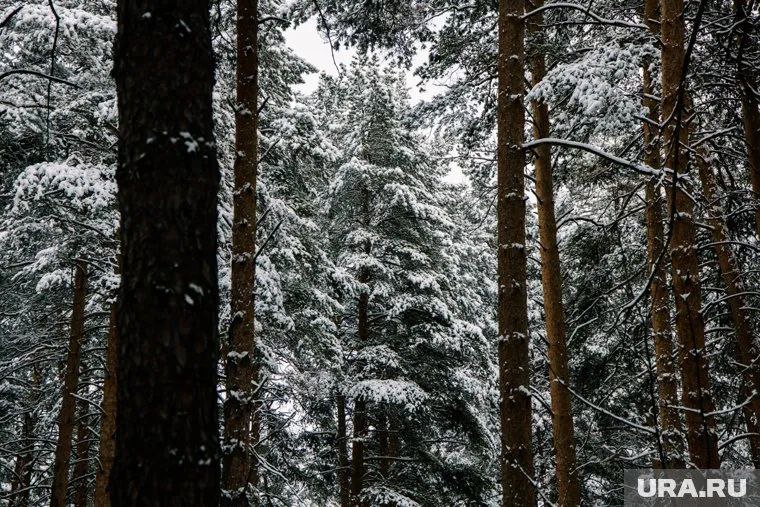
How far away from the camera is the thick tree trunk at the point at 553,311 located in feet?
25.7

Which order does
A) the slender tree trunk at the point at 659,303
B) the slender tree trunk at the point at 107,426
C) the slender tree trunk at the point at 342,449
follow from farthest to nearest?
the slender tree trunk at the point at 342,449 < the slender tree trunk at the point at 107,426 < the slender tree trunk at the point at 659,303

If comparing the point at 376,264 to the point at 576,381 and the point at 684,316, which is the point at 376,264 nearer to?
the point at 576,381

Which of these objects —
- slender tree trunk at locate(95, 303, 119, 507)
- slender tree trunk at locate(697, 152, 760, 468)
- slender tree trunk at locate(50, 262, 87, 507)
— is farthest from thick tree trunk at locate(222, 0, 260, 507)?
slender tree trunk at locate(697, 152, 760, 468)

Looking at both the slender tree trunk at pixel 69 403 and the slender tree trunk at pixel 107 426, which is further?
the slender tree trunk at pixel 69 403

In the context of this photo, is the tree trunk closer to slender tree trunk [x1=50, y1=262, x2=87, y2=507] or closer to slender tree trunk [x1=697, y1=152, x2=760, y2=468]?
slender tree trunk [x1=697, y1=152, x2=760, y2=468]

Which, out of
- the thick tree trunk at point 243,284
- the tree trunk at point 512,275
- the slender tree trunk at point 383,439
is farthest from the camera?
the slender tree trunk at point 383,439

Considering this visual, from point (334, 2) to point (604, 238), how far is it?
15.7 ft

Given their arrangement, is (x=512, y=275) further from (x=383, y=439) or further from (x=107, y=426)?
(x=383, y=439)

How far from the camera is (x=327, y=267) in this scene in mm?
11633

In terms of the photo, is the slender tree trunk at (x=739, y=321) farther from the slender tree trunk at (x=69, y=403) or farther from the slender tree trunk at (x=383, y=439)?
the slender tree trunk at (x=69, y=403)

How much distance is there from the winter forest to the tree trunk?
0.02 meters

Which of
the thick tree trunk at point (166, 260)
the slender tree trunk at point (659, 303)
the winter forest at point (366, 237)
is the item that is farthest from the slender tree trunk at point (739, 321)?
the thick tree trunk at point (166, 260)

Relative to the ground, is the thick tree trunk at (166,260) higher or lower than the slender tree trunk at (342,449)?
higher

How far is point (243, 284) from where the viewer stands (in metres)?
5.33
